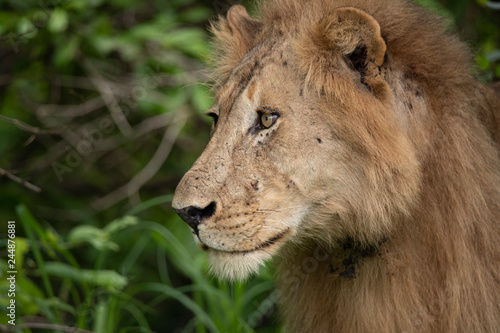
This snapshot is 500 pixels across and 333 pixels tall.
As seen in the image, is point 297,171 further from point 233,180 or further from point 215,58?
point 215,58

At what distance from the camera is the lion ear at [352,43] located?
2502 millimetres

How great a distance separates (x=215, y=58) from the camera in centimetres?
341

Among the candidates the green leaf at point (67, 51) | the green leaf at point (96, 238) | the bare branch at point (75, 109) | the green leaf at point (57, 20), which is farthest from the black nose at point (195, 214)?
the bare branch at point (75, 109)

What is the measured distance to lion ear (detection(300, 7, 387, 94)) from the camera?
8.21 feet

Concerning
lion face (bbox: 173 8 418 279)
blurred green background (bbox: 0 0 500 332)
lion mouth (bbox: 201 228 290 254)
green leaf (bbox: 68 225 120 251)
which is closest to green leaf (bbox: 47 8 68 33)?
blurred green background (bbox: 0 0 500 332)

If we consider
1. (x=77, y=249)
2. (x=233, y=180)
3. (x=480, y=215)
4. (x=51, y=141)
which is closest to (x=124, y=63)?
(x=51, y=141)

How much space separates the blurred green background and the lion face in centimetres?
123

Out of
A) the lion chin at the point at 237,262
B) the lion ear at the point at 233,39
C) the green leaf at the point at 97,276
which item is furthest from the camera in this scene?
the green leaf at the point at 97,276

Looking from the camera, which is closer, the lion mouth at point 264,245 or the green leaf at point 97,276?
the lion mouth at point 264,245

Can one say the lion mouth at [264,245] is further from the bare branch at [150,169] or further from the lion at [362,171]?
the bare branch at [150,169]

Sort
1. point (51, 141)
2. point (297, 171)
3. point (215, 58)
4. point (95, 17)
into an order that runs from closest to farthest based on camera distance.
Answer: point (297, 171)
point (215, 58)
point (95, 17)
point (51, 141)

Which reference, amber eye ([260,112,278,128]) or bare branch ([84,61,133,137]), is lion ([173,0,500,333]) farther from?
bare branch ([84,61,133,137])

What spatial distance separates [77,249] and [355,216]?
147 inches

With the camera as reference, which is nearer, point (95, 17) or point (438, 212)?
point (438, 212)
